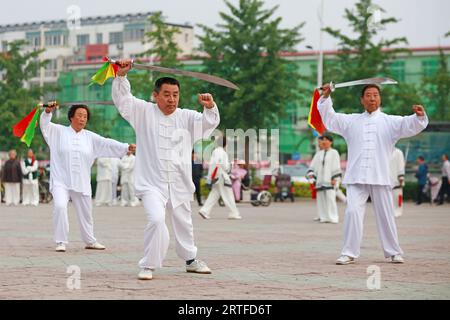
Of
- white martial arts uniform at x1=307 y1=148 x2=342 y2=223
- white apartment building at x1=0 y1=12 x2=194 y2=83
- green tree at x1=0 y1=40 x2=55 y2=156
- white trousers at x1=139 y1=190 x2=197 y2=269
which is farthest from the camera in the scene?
white apartment building at x1=0 y1=12 x2=194 y2=83

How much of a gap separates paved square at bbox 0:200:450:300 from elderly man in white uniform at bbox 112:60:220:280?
0.61m

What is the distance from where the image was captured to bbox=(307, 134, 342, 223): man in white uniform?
22391 millimetres

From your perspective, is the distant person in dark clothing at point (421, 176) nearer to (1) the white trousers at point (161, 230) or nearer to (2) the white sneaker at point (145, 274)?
(1) the white trousers at point (161, 230)

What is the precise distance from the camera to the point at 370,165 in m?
11.5

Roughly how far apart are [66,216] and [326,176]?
403 inches

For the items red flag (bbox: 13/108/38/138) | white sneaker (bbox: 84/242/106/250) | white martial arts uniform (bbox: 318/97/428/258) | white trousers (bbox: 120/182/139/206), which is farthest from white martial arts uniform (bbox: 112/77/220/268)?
white trousers (bbox: 120/182/139/206)

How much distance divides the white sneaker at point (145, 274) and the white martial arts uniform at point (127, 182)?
23541 millimetres

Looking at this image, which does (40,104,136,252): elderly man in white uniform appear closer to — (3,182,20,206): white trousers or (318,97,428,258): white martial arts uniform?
(318,97,428,258): white martial arts uniform

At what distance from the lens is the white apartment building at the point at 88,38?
91.2 m

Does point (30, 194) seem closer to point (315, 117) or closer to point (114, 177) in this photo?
point (114, 177)

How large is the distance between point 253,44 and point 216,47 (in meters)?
1.44

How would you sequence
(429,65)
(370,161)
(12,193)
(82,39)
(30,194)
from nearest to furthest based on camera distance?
1. (370,161)
2. (30,194)
3. (12,193)
4. (429,65)
5. (82,39)

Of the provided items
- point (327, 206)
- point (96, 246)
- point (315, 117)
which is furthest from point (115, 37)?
point (315, 117)
